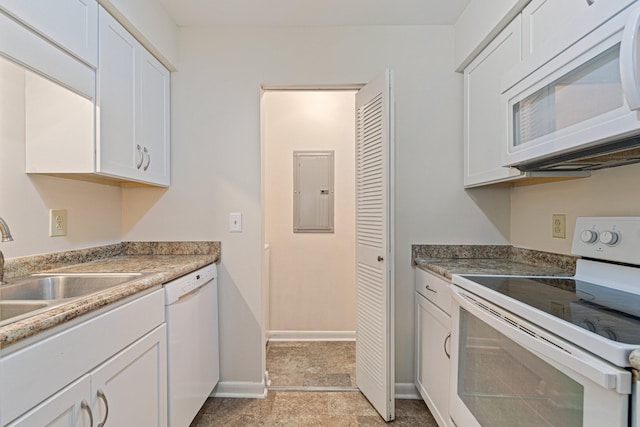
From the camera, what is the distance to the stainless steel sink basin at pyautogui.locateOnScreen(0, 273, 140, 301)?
127 cm

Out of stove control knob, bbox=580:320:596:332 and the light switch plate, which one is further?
the light switch plate

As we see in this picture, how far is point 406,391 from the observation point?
2.05m

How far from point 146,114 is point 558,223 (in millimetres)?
2283

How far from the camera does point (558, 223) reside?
5.22ft

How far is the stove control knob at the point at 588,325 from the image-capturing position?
0.73 metres

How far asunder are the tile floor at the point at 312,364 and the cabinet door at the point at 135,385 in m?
1.01

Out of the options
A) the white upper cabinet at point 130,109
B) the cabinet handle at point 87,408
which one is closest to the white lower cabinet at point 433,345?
the cabinet handle at point 87,408

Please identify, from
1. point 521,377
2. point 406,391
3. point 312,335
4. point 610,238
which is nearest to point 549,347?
point 521,377

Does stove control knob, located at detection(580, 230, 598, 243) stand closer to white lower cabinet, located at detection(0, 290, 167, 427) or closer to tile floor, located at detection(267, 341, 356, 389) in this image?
tile floor, located at detection(267, 341, 356, 389)

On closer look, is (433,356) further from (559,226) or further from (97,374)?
(97,374)

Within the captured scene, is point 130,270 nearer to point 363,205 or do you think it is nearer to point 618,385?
point 363,205

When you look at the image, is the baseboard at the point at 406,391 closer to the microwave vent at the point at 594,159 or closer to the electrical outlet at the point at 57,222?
the microwave vent at the point at 594,159

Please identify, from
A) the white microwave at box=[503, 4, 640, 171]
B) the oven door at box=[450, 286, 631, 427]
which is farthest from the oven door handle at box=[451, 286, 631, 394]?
the white microwave at box=[503, 4, 640, 171]

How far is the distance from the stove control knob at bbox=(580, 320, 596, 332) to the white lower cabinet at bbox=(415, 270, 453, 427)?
781 millimetres
